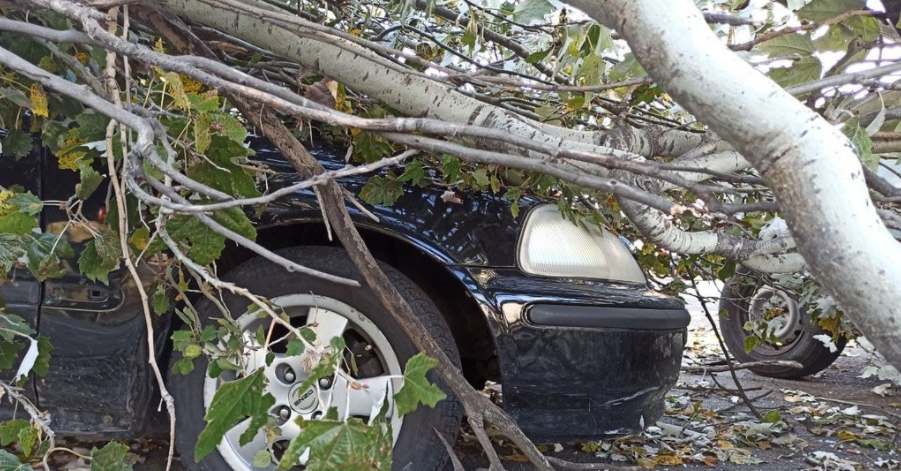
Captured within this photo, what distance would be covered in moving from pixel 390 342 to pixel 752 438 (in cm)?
212

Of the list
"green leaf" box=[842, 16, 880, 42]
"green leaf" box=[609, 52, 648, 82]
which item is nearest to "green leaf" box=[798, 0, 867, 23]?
"green leaf" box=[842, 16, 880, 42]

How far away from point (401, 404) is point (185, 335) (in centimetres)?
Result: 70

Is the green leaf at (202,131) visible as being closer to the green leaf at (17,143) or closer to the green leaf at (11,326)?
the green leaf at (11,326)

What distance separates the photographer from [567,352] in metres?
2.12

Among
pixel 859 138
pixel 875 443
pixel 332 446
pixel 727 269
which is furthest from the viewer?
pixel 875 443

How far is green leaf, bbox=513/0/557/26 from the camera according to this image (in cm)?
211

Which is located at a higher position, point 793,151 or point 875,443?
point 793,151

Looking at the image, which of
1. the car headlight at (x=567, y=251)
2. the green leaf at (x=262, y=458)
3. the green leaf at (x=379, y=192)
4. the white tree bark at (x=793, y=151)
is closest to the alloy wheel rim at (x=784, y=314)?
the car headlight at (x=567, y=251)

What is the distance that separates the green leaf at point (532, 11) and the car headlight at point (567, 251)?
631mm

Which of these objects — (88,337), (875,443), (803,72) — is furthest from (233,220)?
(875,443)

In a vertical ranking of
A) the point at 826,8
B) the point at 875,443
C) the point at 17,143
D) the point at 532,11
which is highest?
the point at 532,11

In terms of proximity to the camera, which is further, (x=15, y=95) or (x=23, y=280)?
(x=23, y=280)

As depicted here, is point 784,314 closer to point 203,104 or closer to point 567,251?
point 567,251

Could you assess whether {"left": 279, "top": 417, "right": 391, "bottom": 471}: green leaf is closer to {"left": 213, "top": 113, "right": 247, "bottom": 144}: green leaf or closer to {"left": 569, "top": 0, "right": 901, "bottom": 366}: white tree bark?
{"left": 213, "top": 113, "right": 247, "bottom": 144}: green leaf
